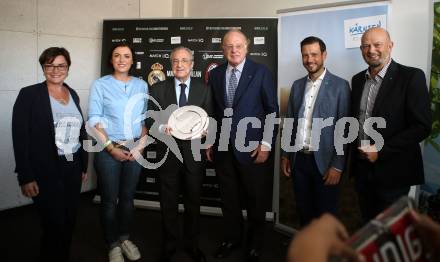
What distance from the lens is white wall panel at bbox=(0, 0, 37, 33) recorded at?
3.25m

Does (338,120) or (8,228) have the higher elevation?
(338,120)

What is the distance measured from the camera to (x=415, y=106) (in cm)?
185

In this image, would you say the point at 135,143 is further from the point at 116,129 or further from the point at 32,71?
the point at 32,71

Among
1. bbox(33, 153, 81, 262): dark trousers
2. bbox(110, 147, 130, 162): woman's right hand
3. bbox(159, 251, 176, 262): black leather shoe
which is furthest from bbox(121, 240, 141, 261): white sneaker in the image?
bbox(110, 147, 130, 162): woman's right hand

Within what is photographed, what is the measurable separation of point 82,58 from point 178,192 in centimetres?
237

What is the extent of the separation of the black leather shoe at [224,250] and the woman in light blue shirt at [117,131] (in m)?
0.73

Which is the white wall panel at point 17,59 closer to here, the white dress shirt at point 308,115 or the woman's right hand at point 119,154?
the woman's right hand at point 119,154

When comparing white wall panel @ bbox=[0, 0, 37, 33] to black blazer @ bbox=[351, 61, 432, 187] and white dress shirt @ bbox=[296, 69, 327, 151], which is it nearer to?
white dress shirt @ bbox=[296, 69, 327, 151]

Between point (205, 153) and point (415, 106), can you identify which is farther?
point (205, 153)

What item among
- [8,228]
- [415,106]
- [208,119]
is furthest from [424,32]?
[8,228]

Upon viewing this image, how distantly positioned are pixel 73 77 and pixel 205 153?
221cm

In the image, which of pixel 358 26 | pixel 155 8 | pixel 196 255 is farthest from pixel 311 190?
pixel 155 8

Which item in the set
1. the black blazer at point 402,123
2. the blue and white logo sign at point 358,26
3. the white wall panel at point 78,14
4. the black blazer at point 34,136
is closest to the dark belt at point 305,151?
the black blazer at point 402,123

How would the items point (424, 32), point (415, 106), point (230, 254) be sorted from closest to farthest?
point (415, 106)
point (424, 32)
point (230, 254)
